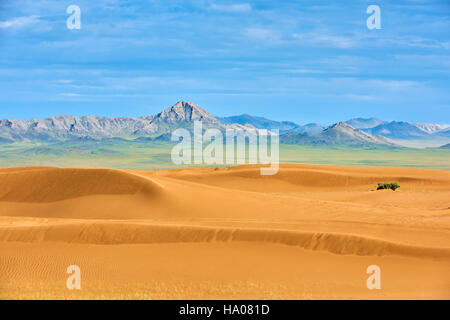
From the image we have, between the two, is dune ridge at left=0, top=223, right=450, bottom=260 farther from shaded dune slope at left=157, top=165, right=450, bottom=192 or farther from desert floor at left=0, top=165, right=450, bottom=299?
shaded dune slope at left=157, top=165, right=450, bottom=192

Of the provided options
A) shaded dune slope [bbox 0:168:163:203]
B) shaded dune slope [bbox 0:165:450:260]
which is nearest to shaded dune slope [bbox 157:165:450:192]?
shaded dune slope [bbox 0:165:450:260]

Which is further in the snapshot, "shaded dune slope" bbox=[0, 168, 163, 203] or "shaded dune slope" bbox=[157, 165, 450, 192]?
"shaded dune slope" bbox=[157, 165, 450, 192]

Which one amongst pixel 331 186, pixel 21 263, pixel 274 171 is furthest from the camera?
pixel 274 171

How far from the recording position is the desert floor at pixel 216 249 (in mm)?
12680

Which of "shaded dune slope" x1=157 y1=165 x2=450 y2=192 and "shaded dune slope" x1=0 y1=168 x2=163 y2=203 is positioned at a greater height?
"shaded dune slope" x1=0 y1=168 x2=163 y2=203

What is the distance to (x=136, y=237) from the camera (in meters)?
18.2

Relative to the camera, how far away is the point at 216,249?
16.8 meters

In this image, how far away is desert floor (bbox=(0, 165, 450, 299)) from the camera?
12.7 metres

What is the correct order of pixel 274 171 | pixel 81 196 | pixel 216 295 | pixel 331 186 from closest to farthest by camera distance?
pixel 216 295 → pixel 81 196 → pixel 331 186 → pixel 274 171

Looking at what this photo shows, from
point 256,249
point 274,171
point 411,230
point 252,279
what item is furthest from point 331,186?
point 252,279

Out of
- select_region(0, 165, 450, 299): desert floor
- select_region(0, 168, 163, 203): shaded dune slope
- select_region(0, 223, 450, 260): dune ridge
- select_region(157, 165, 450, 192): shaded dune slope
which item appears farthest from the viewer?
select_region(157, 165, 450, 192): shaded dune slope

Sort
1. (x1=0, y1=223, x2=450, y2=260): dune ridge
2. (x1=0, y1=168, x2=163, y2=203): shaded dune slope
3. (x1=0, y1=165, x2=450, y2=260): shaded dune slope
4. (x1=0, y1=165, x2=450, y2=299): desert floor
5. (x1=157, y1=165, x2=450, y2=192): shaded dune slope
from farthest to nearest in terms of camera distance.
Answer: (x1=157, y1=165, x2=450, y2=192): shaded dune slope, (x1=0, y1=168, x2=163, y2=203): shaded dune slope, (x1=0, y1=165, x2=450, y2=260): shaded dune slope, (x1=0, y1=223, x2=450, y2=260): dune ridge, (x1=0, y1=165, x2=450, y2=299): desert floor

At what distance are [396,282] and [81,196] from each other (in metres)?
20.9
